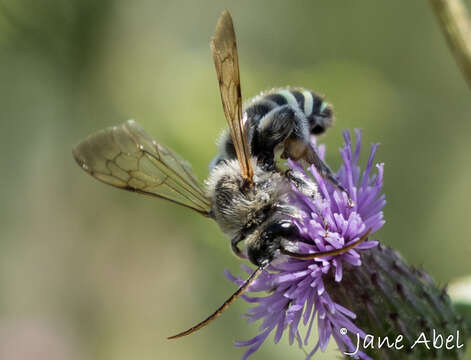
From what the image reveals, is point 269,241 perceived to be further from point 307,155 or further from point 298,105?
point 298,105

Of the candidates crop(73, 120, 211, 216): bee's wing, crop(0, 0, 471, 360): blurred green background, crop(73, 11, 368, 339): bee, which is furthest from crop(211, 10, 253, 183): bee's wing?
crop(0, 0, 471, 360): blurred green background

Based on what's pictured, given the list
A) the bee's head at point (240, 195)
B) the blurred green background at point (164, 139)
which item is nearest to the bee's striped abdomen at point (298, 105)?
the bee's head at point (240, 195)

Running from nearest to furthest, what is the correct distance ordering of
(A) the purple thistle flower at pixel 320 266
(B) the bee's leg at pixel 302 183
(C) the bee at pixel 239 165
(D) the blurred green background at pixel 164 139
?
(C) the bee at pixel 239 165
(A) the purple thistle flower at pixel 320 266
(B) the bee's leg at pixel 302 183
(D) the blurred green background at pixel 164 139

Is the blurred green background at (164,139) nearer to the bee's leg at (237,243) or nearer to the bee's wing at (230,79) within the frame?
the bee's leg at (237,243)

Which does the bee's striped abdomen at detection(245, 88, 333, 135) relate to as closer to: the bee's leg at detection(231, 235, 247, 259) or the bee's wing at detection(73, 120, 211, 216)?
the bee's wing at detection(73, 120, 211, 216)

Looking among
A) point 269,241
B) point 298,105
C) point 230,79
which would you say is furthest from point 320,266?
point 230,79
